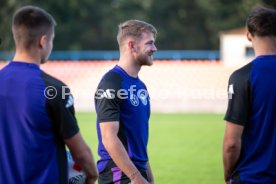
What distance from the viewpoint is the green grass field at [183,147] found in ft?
33.7

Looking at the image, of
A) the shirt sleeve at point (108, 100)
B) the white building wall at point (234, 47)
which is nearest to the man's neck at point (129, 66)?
the shirt sleeve at point (108, 100)

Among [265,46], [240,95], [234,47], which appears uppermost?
[265,46]

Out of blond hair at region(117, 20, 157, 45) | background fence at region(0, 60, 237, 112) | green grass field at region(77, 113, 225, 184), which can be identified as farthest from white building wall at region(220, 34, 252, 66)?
blond hair at region(117, 20, 157, 45)

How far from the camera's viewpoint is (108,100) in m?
4.28

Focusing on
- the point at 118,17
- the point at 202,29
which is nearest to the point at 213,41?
the point at 202,29

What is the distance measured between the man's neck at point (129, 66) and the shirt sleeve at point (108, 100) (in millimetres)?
154

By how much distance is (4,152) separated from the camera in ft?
11.2

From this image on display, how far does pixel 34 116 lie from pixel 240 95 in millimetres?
1282

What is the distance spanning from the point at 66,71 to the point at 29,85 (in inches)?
1148

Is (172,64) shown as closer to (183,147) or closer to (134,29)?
(183,147)

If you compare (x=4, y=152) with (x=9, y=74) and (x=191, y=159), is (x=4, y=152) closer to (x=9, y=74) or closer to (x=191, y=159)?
(x=9, y=74)

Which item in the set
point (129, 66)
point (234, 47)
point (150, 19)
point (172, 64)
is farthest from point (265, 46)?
point (150, 19)

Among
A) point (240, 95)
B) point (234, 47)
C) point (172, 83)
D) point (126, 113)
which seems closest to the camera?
point (240, 95)

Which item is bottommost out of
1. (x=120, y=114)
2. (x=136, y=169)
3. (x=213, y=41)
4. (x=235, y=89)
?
(x=213, y=41)
